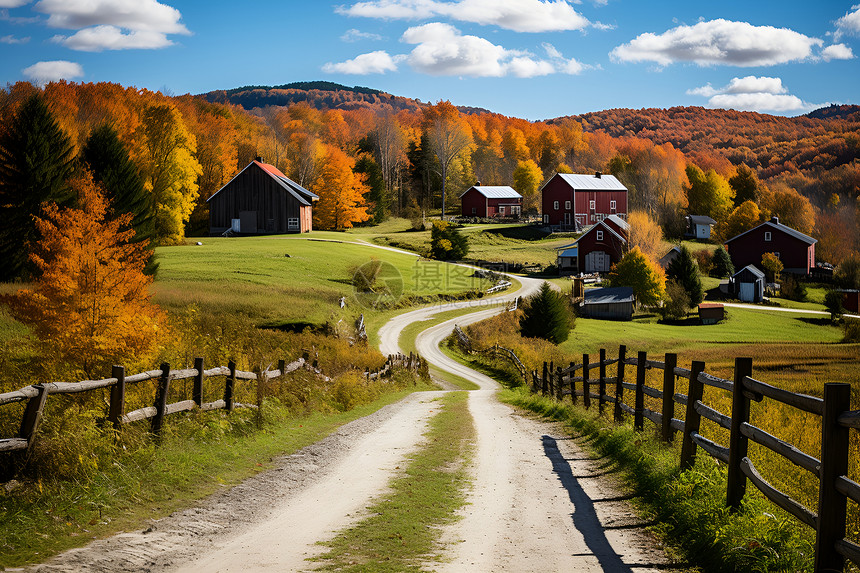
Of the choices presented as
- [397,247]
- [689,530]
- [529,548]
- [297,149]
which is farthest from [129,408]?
[297,149]

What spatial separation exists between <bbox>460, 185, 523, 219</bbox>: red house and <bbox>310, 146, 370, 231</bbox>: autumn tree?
2773cm

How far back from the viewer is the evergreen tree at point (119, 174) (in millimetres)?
41875

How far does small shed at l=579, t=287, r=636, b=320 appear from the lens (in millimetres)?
60125

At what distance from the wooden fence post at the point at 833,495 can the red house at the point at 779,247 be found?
85.7 m

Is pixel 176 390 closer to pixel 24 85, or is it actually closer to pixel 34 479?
pixel 34 479

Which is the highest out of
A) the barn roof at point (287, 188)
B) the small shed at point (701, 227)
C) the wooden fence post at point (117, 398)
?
the barn roof at point (287, 188)

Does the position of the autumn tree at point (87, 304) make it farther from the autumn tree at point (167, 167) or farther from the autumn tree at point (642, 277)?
the autumn tree at point (642, 277)

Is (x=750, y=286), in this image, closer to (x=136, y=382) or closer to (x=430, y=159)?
(x=430, y=159)

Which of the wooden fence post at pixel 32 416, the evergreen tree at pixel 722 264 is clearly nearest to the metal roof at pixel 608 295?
the evergreen tree at pixel 722 264

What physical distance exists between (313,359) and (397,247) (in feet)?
205

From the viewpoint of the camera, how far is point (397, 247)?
82.7 metres

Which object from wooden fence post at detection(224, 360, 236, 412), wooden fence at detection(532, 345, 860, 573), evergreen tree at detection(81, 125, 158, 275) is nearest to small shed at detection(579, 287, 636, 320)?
evergreen tree at detection(81, 125, 158, 275)

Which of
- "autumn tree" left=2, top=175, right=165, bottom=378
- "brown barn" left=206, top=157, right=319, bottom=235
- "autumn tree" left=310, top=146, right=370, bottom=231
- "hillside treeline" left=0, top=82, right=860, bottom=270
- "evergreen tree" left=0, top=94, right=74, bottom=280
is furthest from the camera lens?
"autumn tree" left=310, top=146, right=370, bottom=231

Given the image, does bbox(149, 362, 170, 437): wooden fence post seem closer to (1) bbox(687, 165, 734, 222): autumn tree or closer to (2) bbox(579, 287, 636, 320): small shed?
(2) bbox(579, 287, 636, 320): small shed
